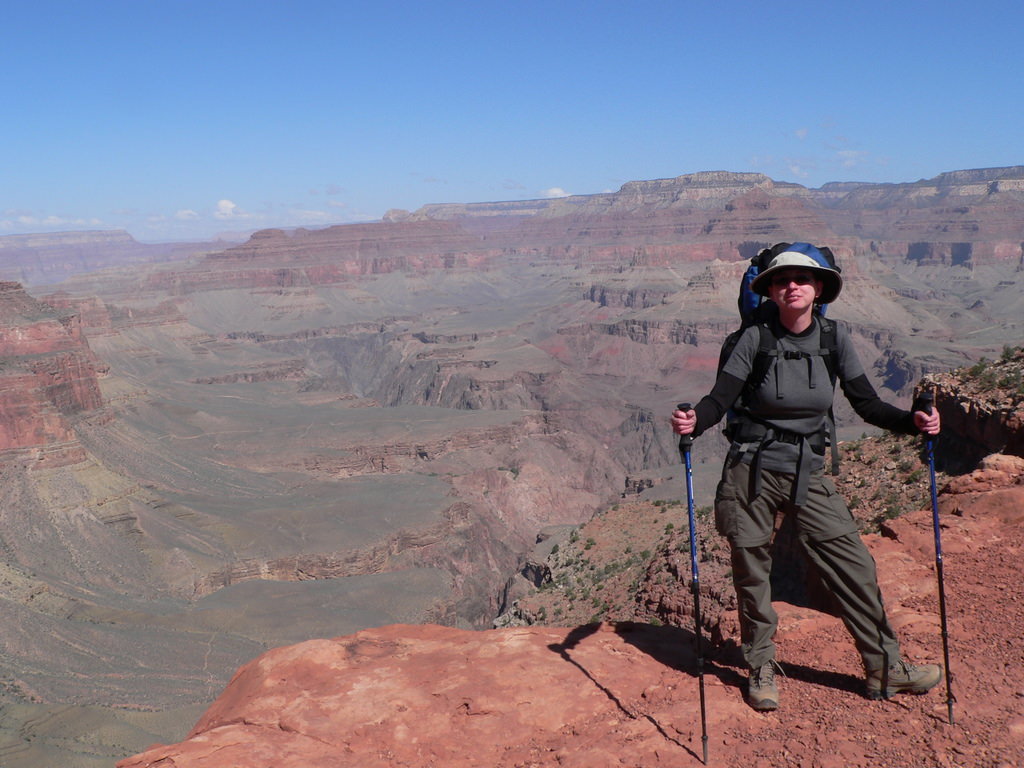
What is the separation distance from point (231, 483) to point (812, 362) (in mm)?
54415

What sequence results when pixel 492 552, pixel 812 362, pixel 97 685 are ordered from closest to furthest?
pixel 812 362 < pixel 97 685 < pixel 492 552

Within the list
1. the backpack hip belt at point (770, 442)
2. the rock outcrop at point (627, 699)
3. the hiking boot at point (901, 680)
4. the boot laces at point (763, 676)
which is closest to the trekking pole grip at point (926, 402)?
the backpack hip belt at point (770, 442)

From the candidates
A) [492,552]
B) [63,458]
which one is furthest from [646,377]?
[63,458]

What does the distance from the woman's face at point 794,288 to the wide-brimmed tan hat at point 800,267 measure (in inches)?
1.9

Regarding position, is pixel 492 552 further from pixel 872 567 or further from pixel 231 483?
pixel 872 567

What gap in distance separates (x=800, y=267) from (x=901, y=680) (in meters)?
3.17

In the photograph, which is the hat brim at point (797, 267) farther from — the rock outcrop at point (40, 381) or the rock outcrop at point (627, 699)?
the rock outcrop at point (40, 381)

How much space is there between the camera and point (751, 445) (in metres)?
6.08

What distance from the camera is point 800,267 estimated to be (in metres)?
5.85

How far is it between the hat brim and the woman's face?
4cm

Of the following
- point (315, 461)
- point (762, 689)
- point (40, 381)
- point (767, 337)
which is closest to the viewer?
point (767, 337)

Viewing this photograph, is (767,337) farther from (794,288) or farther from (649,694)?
(649,694)

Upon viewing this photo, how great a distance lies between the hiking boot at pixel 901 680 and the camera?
5832 mm

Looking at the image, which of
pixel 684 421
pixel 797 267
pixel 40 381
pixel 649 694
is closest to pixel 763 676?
pixel 649 694
